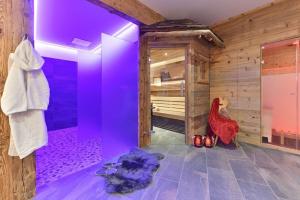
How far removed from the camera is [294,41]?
315 centimetres

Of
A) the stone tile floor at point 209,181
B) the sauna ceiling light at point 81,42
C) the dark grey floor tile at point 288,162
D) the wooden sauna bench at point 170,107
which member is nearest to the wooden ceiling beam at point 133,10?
the sauna ceiling light at point 81,42

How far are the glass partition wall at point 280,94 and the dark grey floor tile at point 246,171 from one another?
1.30 meters

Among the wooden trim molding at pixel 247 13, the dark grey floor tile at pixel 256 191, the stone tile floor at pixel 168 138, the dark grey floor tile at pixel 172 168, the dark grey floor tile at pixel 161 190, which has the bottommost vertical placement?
the dark grey floor tile at pixel 161 190

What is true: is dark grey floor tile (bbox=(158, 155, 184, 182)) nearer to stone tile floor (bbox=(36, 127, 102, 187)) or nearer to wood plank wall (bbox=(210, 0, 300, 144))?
stone tile floor (bbox=(36, 127, 102, 187))

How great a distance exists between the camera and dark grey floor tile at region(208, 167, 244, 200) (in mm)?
1817

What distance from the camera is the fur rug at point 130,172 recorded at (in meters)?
1.99

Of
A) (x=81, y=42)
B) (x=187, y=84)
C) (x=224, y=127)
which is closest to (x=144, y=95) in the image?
(x=187, y=84)

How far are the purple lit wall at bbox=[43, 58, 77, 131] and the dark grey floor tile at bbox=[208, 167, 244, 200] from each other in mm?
4170

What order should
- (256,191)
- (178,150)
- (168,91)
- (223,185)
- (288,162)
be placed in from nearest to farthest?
(256,191), (223,185), (288,162), (178,150), (168,91)

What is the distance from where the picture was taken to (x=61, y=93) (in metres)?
4.91

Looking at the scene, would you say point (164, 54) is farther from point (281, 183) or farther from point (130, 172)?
point (281, 183)

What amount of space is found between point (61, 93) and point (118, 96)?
2820 mm

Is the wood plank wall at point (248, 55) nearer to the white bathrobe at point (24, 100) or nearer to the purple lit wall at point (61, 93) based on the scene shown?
the white bathrobe at point (24, 100)

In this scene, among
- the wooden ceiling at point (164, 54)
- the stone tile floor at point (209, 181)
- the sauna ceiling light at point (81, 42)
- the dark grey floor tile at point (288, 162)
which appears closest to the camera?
the stone tile floor at point (209, 181)
